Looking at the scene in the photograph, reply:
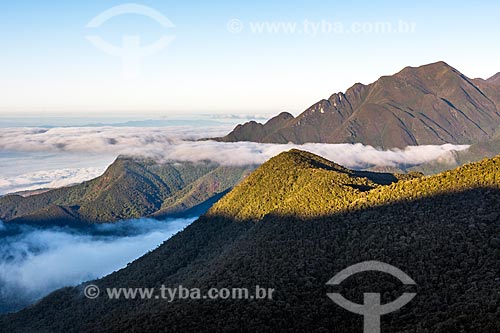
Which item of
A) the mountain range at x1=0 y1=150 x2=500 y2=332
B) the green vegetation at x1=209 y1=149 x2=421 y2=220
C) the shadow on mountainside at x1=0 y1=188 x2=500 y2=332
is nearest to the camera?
the shadow on mountainside at x1=0 y1=188 x2=500 y2=332

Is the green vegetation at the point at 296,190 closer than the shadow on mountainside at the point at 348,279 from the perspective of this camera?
No

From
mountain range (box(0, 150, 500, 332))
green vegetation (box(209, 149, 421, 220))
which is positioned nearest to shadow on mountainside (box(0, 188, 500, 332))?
mountain range (box(0, 150, 500, 332))

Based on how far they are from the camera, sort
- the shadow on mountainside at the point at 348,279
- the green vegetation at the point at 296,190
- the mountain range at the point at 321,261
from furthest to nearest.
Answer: the green vegetation at the point at 296,190 → the mountain range at the point at 321,261 → the shadow on mountainside at the point at 348,279

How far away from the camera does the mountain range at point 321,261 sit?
68.8m

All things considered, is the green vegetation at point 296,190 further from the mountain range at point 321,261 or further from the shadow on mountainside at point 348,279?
the shadow on mountainside at point 348,279

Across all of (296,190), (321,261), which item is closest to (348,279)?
(321,261)

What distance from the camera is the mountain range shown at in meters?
68.8

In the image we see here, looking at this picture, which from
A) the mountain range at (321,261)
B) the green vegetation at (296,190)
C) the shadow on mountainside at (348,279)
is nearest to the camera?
the shadow on mountainside at (348,279)

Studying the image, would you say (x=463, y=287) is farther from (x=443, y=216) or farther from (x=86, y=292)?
(x=86, y=292)

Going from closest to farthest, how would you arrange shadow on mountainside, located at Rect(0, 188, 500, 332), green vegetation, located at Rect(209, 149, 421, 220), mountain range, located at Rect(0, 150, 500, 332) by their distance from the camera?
1. shadow on mountainside, located at Rect(0, 188, 500, 332)
2. mountain range, located at Rect(0, 150, 500, 332)
3. green vegetation, located at Rect(209, 149, 421, 220)

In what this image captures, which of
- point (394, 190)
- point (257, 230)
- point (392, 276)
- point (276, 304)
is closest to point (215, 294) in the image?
point (276, 304)

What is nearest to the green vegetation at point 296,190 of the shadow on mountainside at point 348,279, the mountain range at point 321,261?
the mountain range at point 321,261

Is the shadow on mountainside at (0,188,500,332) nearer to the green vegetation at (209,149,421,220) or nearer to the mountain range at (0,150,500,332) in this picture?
the mountain range at (0,150,500,332)

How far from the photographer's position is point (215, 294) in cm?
8550
